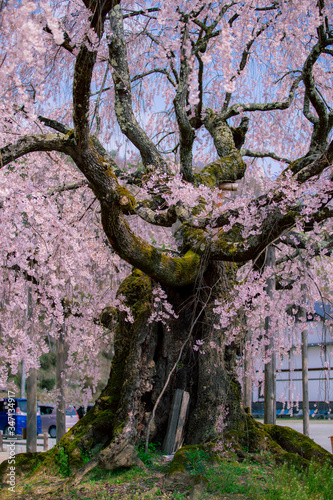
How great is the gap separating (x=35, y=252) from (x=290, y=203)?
3632 mm

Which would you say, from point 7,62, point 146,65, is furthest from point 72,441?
point 146,65

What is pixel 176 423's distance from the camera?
15.8ft

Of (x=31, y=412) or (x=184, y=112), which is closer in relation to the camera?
(x=184, y=112)

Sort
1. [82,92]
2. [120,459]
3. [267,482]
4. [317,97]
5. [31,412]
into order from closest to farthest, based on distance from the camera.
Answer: [82,92]
[267,482]
[120,459]
[317,97]
[31,412]

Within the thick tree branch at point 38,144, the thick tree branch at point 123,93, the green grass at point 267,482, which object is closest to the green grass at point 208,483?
the green grass at point 267,482

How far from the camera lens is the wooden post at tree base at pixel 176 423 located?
478 centimetres

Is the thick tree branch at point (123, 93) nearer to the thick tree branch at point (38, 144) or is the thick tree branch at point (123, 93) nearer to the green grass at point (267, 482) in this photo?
the thick tree branch at point (38, 144)

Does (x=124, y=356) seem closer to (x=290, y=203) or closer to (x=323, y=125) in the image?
(x=290, y=203)

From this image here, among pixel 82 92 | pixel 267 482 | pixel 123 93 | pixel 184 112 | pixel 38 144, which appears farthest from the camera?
pixel 123 93

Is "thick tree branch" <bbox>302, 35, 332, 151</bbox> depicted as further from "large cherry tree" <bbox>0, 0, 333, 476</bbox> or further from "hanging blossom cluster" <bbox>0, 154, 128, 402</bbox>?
"hanging blossom cluster" <bbox>0, 154, 128, 402</bbox>

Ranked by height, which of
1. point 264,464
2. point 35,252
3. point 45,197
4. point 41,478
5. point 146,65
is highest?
point 146,65

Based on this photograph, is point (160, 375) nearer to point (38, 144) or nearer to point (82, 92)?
point (38, 144)

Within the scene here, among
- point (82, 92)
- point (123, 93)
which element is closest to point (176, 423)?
point (82, 92)

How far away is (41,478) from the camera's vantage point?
4.35 metres
